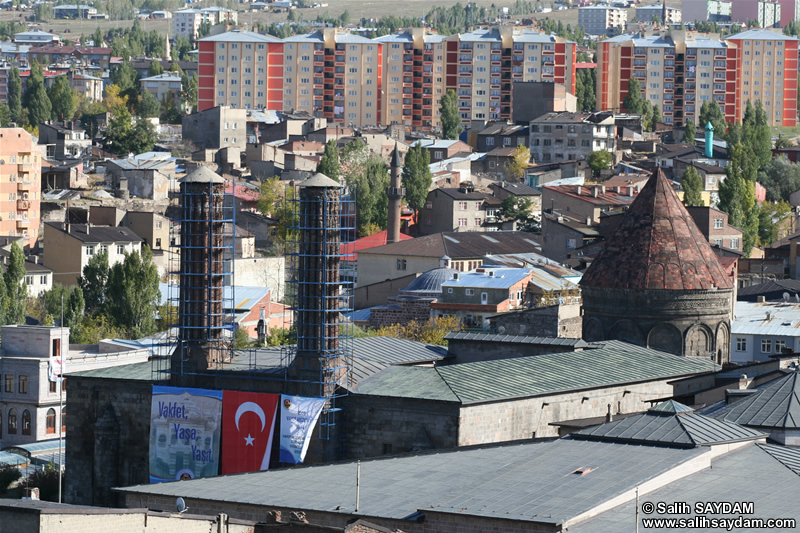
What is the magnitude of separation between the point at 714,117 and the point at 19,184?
6407cm

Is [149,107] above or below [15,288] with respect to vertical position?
above

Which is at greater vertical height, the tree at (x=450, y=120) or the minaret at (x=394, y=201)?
the tree at (x=450, y=120)

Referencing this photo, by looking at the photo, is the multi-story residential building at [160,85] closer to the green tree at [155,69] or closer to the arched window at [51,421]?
the green tree at [155,69]

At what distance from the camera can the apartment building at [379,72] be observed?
158m

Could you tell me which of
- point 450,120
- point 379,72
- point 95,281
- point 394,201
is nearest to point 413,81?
point 379,72

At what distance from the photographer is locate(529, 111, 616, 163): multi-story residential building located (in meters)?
126

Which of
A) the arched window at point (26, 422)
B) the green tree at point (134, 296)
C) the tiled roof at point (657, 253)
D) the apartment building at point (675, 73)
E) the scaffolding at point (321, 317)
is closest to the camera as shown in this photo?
the scaffolding at point (321, 317)

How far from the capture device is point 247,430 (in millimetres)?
43031

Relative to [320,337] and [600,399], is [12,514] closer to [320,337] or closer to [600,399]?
[320,337]

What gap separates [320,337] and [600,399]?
7346 mm

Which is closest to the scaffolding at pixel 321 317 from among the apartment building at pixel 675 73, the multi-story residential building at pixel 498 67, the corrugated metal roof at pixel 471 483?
the corrugated metal roof at pixel 471 483

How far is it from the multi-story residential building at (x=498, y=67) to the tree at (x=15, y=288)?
261 ft

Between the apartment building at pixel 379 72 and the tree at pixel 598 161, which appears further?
the apartment building at pixel 379 72

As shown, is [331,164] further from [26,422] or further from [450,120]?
[26,422]
